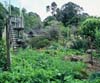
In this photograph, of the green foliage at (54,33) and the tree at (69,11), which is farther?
the tree at (69,11)

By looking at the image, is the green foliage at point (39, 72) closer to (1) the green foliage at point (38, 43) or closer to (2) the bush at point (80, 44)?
(2) the bush at point (80, 44)

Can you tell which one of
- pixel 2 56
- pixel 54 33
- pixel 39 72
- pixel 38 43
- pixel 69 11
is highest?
pixel 69 11

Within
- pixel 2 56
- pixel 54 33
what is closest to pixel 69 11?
pixel 54 33

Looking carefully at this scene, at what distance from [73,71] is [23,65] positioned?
5.54 ft

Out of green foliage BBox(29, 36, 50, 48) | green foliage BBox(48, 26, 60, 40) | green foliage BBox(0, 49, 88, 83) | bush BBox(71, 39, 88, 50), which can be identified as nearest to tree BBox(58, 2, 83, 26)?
green foliage BBox(48, 26, 60, 40)

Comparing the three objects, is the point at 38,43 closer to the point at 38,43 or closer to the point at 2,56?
the point at 38,43

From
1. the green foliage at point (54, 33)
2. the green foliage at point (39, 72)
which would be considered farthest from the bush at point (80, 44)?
the green foliage at point (39, 72)

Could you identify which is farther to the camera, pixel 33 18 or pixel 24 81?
pixel 33 18

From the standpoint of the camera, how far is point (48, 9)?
5047cm

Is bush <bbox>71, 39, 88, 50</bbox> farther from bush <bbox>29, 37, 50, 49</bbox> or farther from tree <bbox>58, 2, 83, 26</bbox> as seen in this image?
tree <bbox>58, 2, 83, 26</bbox>

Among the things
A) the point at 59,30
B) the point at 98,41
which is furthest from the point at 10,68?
Answer: the point at 59,30

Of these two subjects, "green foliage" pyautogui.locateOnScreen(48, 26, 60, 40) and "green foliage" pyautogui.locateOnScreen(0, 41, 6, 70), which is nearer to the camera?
"green foliage" pyautogui.locateOnScreen(0, 41, 6, 70)

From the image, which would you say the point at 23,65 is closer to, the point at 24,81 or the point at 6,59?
the point at 6,59

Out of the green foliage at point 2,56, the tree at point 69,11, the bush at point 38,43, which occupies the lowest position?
the bush at point 38,43
